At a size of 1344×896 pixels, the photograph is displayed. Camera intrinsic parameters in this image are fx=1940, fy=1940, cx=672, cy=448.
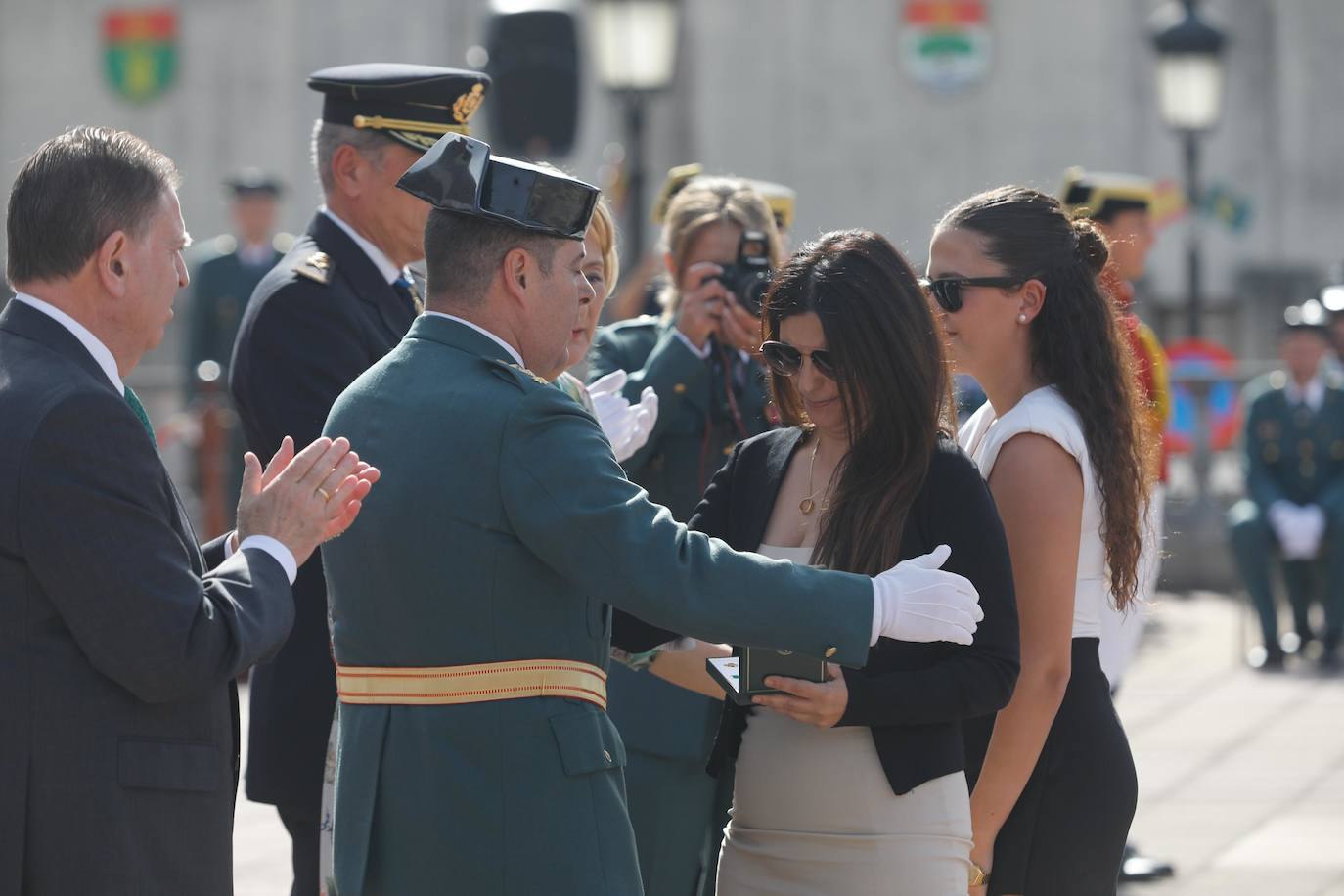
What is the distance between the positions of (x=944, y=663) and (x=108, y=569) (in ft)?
4.01

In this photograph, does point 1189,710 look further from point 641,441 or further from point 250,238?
point 250,238

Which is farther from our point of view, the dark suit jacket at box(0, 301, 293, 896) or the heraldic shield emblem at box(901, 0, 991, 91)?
the heraldic shield emblem at box(901, 0, 991, 91)

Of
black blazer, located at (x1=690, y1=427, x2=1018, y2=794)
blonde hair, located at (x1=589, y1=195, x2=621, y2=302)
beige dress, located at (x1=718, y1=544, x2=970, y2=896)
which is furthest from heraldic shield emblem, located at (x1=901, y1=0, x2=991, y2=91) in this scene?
beige dress, located at (x1=718, y1=544, x2=970, y2=896)

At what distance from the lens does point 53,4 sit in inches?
952

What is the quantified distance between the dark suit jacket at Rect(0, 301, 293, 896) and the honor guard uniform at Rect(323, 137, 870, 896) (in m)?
0.24

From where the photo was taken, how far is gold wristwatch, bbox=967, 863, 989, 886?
3.08m

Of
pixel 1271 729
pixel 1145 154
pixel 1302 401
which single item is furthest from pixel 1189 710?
pixel 1145 154

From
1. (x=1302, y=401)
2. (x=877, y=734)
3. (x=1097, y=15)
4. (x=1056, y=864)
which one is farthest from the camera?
(x=1097, y=15)

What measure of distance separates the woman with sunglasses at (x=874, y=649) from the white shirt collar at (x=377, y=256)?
1.03 meters

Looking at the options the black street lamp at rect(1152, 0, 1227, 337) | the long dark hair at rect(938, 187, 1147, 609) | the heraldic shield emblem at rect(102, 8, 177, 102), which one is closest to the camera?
Result: the long dark hair at rect(938, 187, 1147, 609)

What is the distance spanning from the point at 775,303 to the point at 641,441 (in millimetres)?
919

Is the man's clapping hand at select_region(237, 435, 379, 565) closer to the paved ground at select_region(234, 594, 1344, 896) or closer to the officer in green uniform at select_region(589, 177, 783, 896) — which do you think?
the officer in green uniform at select_region(589, 177, 783, 896)

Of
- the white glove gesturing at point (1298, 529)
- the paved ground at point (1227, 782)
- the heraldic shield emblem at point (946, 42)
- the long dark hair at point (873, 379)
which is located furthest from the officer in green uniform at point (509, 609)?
the heraldic shield emblem at point (946, 42)

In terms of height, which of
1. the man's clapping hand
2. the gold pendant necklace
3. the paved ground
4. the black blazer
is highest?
the man's clapping hand
